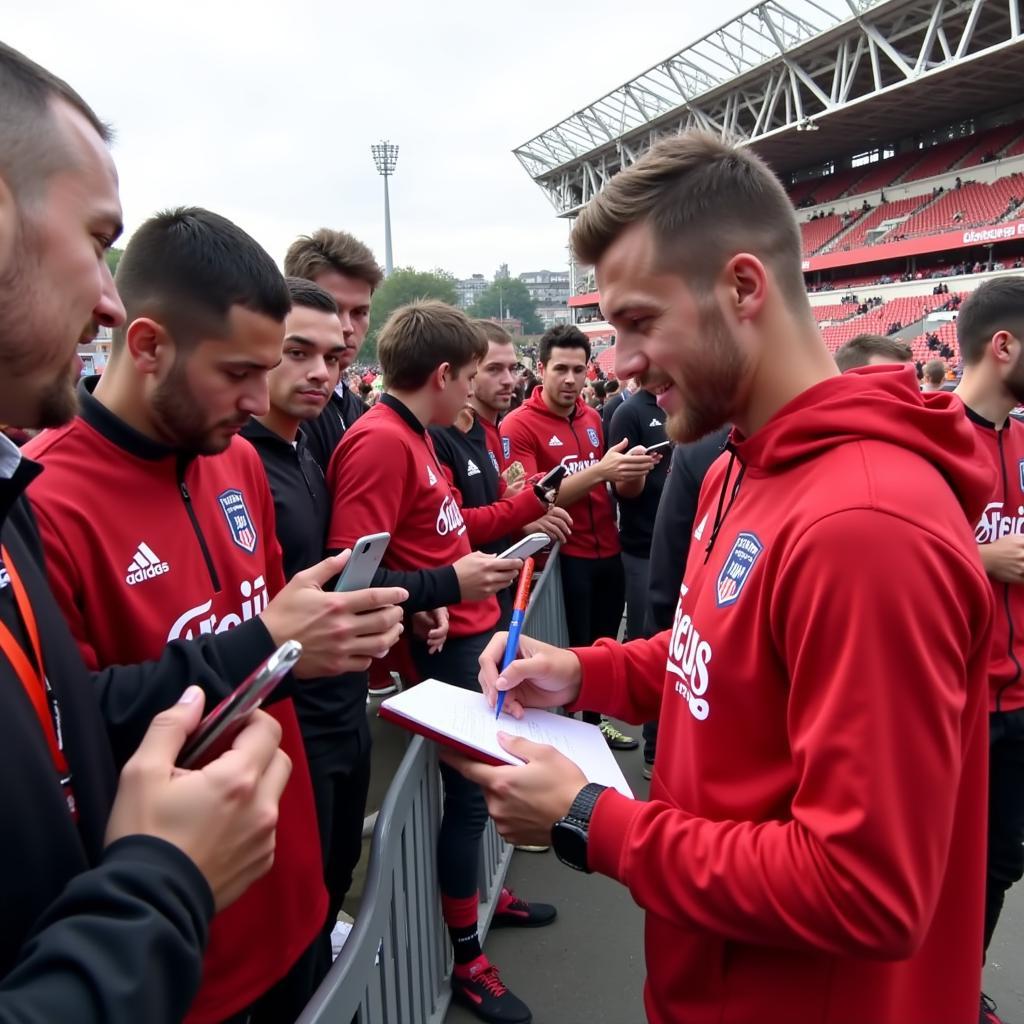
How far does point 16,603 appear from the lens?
108 centimetres

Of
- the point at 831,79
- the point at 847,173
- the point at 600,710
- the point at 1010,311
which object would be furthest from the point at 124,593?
the point at 847,173

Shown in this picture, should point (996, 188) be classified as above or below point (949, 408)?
above

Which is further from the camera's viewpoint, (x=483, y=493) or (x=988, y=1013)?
(x=483, y=493)

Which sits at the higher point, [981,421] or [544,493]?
[981,421]

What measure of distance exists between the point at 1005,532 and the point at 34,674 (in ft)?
9.81

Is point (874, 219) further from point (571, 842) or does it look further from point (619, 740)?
point (571, 842)

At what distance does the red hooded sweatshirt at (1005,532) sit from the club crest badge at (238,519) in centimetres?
241

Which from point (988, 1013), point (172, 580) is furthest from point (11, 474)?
point (988, 1013)

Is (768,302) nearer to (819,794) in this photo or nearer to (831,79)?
(819,794)

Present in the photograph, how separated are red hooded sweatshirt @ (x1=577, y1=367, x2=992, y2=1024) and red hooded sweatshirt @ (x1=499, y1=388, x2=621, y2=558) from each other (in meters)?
3.26

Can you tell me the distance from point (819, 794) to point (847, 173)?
46841 millimetres

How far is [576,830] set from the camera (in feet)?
4.14

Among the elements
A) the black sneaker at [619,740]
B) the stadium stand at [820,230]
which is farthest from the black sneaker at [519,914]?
the stadium stand at [820,230]

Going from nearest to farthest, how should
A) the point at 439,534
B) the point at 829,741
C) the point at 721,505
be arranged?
the point at 829,741
the point at 721,505
the point at 439,534
